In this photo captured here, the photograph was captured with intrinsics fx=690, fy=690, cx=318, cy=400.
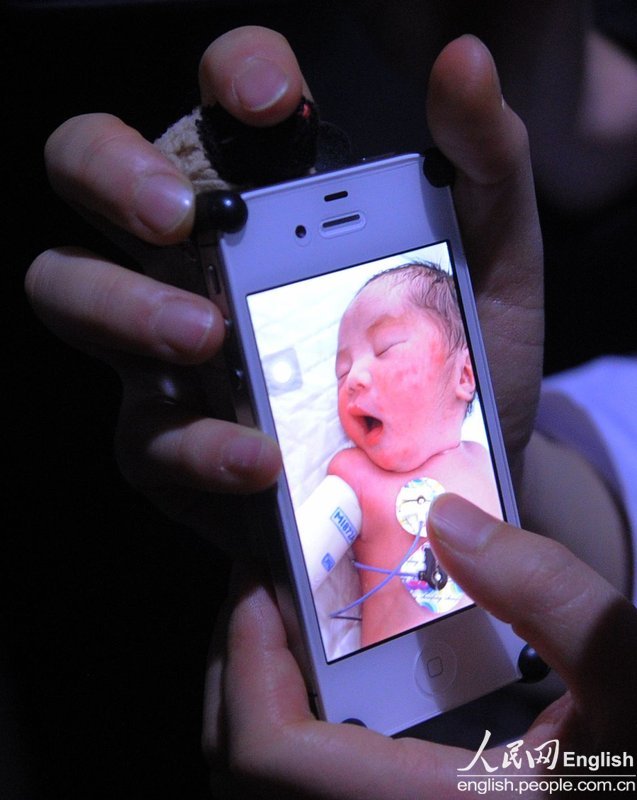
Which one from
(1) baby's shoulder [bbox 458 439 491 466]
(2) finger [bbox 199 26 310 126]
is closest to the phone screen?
(1) baby's shoulder [bbox 458 439 491 466]

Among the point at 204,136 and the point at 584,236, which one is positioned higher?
the point at 204,136

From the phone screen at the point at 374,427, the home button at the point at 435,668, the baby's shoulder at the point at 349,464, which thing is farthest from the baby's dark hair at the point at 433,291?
the home button at the point at 435,668

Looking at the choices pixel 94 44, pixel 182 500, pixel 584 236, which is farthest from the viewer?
pixel 584 236

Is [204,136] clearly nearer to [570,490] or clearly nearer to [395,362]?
[395,362]

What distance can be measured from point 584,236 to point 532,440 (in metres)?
0.37

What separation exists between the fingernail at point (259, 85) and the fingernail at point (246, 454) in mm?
207

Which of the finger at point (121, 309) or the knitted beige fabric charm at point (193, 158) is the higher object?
the knitted beige fabric charm at point (193, 158)

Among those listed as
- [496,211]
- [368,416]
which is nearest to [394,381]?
[368,416]

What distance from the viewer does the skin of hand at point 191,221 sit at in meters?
0.43

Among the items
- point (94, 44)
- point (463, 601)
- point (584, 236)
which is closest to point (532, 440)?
point (463, 601)

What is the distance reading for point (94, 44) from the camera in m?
0.69

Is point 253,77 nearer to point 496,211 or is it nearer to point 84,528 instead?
point 496,211

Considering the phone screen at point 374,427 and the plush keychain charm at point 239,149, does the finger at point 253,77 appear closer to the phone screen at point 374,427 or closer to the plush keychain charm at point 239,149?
the plush keychain charm at point 239,149

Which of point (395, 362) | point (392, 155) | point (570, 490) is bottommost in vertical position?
point (570, 490)
